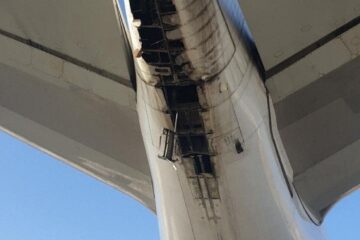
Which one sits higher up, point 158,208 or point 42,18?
point 42,18

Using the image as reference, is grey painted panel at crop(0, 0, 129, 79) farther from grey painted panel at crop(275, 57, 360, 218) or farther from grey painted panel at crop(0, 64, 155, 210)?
grey painted panel at crop(275, 57, 360, 218)

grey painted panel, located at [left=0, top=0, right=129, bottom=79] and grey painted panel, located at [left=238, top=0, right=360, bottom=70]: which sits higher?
grey painted panel, located at [left=0, top=0, right=129, bottom=79]

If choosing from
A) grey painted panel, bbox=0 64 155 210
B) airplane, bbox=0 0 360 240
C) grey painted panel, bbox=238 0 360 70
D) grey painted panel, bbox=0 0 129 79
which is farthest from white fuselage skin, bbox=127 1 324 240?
grey painted panel, bbox=0 64 155 210

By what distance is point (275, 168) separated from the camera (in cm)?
503

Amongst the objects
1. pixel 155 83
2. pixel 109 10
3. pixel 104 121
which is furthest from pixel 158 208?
pixel 109 10

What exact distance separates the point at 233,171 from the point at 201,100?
0.62 meters

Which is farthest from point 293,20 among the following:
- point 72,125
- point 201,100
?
point 72,125

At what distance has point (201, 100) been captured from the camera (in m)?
4.51

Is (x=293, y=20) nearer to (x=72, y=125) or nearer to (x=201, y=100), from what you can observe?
(x=201, y=100)

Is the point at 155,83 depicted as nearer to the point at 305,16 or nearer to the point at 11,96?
the point at 305,16

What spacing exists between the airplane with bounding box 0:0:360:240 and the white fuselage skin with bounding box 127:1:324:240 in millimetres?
10

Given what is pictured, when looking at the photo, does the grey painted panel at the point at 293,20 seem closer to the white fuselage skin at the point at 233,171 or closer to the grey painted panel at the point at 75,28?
the white fuselage skin at the point at 233,171

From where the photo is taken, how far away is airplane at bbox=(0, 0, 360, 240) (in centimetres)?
439

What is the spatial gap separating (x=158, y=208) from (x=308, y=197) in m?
A: 1.42
